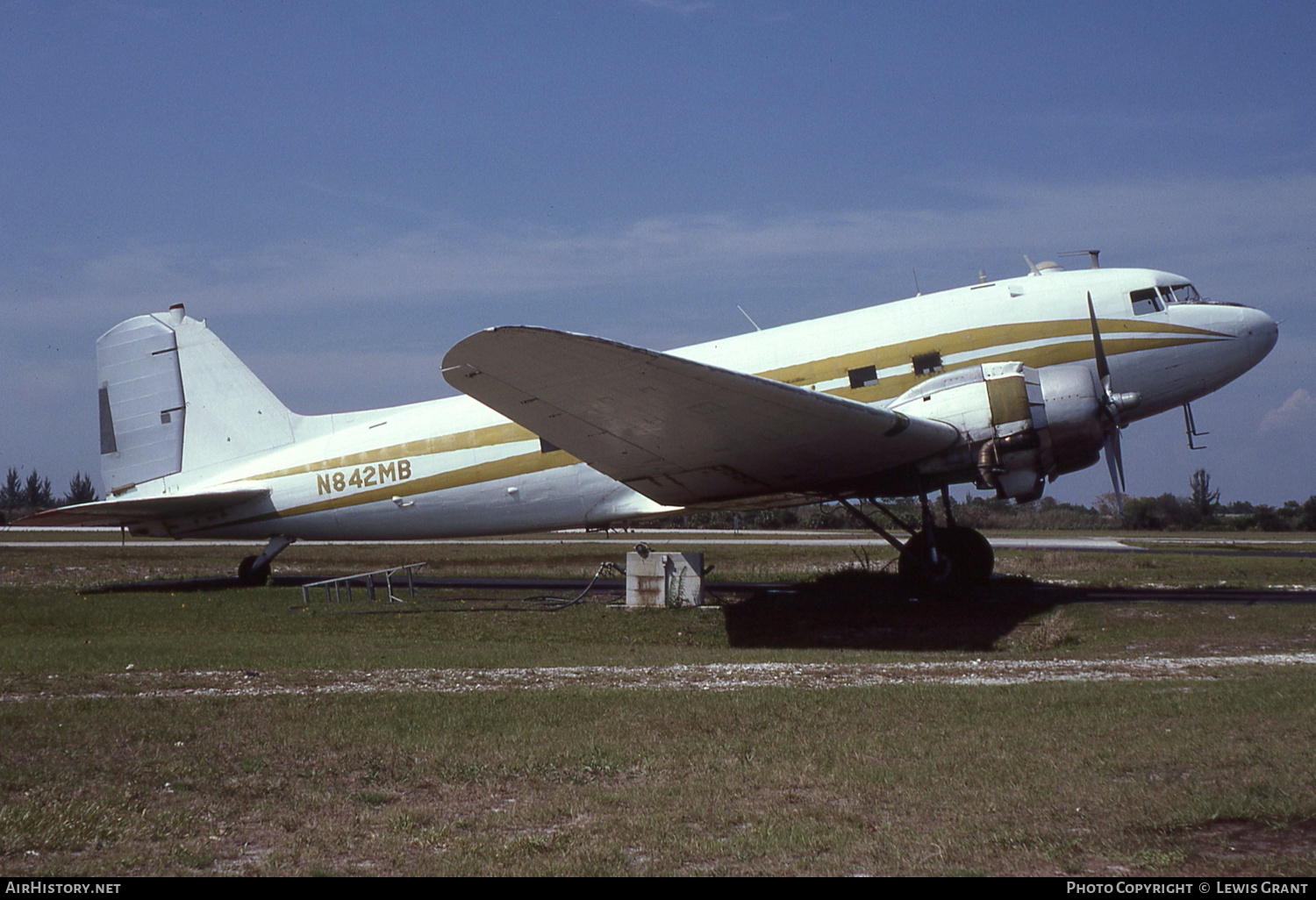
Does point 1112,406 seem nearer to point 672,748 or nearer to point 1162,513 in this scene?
point 672,748

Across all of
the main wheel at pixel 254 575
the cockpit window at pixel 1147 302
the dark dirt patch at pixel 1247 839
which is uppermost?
the cockpit window at pixel 1147 302

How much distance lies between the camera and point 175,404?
65.6ft

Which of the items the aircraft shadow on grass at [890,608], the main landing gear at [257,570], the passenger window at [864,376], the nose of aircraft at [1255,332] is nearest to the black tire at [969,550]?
the aircraft shadow on grass at [890,608]

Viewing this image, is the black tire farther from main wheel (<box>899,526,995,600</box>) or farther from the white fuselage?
the white fuselage

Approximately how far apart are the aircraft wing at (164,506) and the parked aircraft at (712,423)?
0.16 ft

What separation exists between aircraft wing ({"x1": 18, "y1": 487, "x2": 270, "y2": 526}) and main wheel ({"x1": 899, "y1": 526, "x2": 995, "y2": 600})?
1176 centimetres

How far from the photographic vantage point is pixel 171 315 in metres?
20.7

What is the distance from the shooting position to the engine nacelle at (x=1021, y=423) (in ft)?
46.0

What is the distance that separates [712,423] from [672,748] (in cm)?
638

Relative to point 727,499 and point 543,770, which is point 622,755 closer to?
point 543,770

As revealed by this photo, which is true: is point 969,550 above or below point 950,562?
above

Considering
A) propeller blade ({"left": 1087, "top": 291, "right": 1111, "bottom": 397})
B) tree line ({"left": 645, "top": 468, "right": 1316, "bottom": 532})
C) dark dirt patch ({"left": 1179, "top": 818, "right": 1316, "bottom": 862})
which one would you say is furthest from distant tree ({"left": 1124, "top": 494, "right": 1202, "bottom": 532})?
dark dirt patch ({"left": 1179, "top": 818, "right": 1316, "bottom": 862})

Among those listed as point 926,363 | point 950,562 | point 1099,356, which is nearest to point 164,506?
point 926,363

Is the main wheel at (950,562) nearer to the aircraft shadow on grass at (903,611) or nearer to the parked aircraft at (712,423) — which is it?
the parked aircraft at (712,423)
